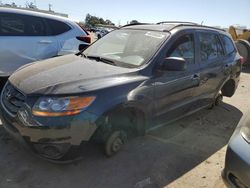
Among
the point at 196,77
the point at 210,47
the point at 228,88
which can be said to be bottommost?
the point at 228,88

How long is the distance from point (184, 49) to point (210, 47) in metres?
0.95

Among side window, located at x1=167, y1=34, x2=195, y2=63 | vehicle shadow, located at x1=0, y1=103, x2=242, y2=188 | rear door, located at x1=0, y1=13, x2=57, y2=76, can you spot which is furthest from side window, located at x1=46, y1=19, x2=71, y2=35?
side window, located at x1=167, y1=34, x2=195, y2=63

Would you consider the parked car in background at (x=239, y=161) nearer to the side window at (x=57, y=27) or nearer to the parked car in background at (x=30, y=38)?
the parked car in background at (x=30, y=38)

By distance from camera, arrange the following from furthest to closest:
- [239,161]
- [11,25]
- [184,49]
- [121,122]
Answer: [11,25], [184,49], [121,122], [239,161]

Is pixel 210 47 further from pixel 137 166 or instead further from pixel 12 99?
pixel 12 99

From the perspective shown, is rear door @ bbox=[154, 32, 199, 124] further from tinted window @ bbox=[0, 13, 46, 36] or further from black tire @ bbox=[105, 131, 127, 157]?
tinted window @ bbox=[0, 13, 46, 36]

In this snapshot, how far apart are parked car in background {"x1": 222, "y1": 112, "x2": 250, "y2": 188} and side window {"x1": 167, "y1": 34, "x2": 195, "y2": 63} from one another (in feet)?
5.14

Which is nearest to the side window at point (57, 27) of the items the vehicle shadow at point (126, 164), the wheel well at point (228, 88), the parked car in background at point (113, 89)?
the parked car in background at point (113, 89)

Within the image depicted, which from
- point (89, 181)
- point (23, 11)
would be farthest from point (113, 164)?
point (23, 11)

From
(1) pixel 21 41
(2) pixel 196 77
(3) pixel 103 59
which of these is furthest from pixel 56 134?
(1) pixel 21 41

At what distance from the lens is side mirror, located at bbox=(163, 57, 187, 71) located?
11.4 ft

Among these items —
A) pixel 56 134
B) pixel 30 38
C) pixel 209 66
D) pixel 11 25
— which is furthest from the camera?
pixel 30 38

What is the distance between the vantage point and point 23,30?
5.12m

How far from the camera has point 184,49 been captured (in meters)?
4.11
